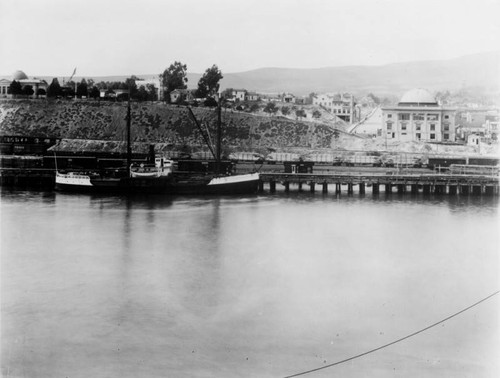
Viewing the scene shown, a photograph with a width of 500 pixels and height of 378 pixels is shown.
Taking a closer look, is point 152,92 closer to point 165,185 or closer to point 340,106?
point 165,185

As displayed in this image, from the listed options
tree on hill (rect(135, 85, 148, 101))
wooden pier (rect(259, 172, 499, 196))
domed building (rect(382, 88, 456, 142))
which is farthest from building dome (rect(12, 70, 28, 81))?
domed building (rect(382, 88, 456, 142))

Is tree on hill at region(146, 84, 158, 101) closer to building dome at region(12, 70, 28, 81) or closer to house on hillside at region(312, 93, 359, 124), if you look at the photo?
building dome at region(12, 70, 28, 81)

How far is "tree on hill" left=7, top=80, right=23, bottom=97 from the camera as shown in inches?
1264

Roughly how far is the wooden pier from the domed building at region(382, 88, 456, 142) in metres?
8.24

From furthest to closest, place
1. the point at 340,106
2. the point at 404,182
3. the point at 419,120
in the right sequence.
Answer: the point at 340,106 < the point at 419,120 < the point at 404,182

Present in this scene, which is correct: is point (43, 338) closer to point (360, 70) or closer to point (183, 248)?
point (183, 248)

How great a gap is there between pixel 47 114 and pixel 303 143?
15.7 m

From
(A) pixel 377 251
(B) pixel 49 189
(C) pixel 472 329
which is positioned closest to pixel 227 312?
(C) pixel 472 329

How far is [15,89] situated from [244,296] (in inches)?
1086

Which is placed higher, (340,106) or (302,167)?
(340,106)

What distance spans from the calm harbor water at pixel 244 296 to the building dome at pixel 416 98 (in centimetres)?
1678

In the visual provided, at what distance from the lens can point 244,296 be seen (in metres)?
10.2

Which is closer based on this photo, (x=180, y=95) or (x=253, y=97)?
(x=180, y=95)

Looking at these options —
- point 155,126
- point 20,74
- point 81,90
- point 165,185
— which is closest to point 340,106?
point 155,126
